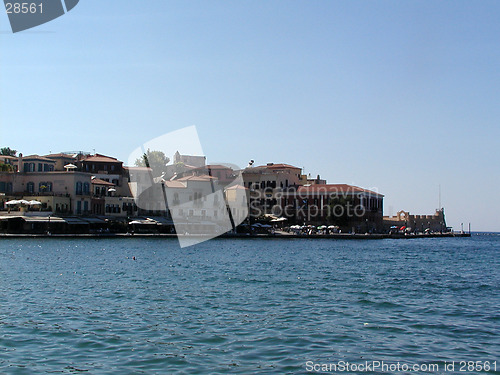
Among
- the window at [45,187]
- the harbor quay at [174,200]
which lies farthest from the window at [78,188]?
the window at [45,187]

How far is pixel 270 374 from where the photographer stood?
1223 centimetres

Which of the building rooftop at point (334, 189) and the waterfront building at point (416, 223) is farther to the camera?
the waterfront building at point (416, 223)

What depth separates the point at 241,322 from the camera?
17.5m

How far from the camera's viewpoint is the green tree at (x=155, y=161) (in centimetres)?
10666

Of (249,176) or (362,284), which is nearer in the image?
(362,284)

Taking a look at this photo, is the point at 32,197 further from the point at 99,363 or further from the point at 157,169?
the point at 99,363

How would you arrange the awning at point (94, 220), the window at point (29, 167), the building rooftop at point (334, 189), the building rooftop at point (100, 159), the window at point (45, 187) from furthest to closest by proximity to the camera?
the building rooftop at point (334, 189)
the building rooftop at point (100, 159)
the window at point (29, 167)
the window at point (45, 187)
the awning at point (94, 220)

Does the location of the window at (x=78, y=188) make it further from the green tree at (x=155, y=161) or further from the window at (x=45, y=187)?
the green tree at (x=155, y=161)

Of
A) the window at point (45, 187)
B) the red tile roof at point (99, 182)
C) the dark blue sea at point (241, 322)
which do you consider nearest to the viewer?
the dark blue sea at point (241, 322)

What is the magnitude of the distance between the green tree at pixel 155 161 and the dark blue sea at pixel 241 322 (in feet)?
244

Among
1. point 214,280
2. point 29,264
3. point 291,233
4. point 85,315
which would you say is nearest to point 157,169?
point 291,233

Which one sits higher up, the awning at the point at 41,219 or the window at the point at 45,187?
the window at the point at 45,187

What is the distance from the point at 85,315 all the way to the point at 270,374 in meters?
8.05

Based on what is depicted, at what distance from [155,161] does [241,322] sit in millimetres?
96297
